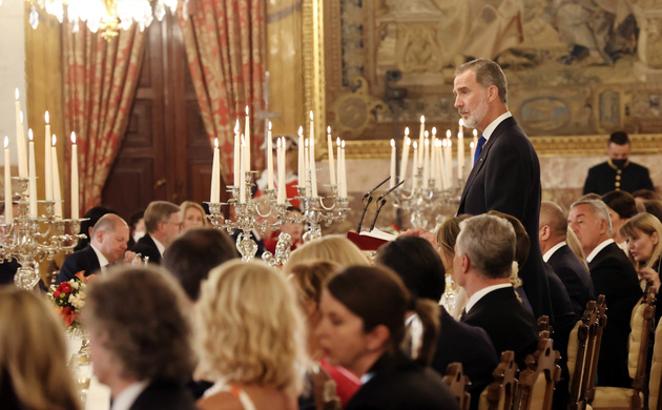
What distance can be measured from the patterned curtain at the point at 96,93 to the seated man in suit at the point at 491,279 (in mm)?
8678

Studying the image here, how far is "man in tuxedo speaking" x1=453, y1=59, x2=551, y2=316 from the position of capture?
606 cm

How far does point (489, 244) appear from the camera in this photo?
4871mm

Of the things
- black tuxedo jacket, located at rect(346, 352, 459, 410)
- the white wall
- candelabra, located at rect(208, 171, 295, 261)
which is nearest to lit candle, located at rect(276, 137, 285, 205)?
candelabra, located at rect(208, 171, 295, 261)

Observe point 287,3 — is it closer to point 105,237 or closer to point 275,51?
point 275,51

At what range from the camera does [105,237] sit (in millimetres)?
8188

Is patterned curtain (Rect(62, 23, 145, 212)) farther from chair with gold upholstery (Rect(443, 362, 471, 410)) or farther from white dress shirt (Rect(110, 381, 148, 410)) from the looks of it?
white dress shirt (Rect(110, 381, 148, 410))

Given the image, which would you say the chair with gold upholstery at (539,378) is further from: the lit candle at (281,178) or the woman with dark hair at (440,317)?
the lit candle at (281,178)

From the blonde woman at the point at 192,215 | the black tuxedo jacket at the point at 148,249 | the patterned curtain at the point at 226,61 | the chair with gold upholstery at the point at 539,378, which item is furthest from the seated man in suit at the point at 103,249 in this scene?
the patterned curtain at the point at 226,61

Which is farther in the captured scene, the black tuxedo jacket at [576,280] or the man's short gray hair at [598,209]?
the man's short gray hair at [598,209]

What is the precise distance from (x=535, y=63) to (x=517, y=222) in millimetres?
7399

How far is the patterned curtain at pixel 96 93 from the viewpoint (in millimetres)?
12953

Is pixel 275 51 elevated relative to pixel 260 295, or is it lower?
elevated

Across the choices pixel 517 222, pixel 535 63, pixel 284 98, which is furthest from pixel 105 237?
pixel 535 63

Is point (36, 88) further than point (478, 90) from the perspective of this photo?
Yes
